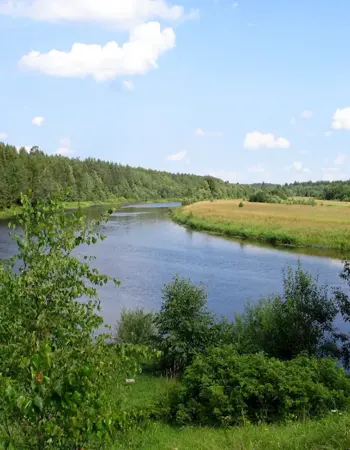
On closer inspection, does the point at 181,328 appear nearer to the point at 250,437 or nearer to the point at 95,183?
the point at 250,437

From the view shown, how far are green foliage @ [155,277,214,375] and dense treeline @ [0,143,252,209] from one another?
166 ft

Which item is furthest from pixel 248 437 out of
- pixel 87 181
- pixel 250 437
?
pixel 87 181

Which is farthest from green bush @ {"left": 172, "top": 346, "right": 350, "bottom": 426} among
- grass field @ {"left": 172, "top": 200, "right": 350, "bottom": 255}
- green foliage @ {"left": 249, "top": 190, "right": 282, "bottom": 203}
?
green foliage @ {"left": 249, "top": 190, "right": 282, "bottom": 203}

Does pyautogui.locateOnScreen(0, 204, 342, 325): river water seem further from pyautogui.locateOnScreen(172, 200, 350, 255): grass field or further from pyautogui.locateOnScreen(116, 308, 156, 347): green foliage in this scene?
pyautogui.locateOnScreen(116, 308, 156, 347): green foliage

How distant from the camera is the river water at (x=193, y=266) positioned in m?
27.1

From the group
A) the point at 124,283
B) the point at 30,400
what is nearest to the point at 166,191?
the point at 124,283

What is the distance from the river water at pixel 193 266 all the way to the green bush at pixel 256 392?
351 inches

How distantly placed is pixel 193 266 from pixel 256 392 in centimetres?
2750

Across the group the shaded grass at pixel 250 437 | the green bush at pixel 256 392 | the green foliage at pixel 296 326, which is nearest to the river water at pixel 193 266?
the green foliage at pixel 296 326

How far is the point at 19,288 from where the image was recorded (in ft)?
20.4

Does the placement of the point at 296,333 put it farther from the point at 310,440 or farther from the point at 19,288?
the point at 19,288

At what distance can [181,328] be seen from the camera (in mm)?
15836

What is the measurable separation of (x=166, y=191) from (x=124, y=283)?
151 metres

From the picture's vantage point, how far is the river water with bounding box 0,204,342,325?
2709 centimetres
